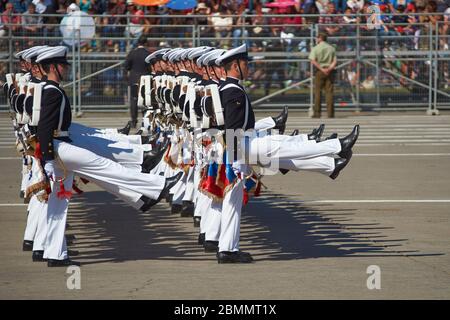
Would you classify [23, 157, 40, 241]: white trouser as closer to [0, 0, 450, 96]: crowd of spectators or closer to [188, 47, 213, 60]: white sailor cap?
[188, 47, 213, 60]: white sailor cap

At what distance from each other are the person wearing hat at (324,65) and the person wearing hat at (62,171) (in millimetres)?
14130

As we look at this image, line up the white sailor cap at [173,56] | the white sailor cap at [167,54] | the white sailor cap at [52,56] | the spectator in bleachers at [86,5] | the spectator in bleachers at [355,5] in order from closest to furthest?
the white sailor cap at [52,56] → the white sailor cap at [173,56] → the white sailor cap at [167,54] → the spectator in bleachers at [355,5] → the spectator in bleachers at [86,5]

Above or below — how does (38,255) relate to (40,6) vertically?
below

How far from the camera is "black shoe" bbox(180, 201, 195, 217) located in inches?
571

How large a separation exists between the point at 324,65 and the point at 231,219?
14210 millimetres

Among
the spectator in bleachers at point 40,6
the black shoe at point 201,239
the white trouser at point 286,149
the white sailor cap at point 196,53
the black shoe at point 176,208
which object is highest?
the spectator in bleachers at point 40,6

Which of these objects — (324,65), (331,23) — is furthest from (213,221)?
(331,23)

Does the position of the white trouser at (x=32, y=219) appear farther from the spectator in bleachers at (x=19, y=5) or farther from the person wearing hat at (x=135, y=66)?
the spectator in bleachers at (x=19, y=5)

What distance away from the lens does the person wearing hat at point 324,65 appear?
24672 mm

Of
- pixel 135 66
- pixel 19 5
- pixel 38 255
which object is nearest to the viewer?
pixel 38 255

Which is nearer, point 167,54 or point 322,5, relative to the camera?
point 167,54

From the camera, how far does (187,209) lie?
14.5 metres

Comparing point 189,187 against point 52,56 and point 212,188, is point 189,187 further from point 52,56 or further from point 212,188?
point 52,56

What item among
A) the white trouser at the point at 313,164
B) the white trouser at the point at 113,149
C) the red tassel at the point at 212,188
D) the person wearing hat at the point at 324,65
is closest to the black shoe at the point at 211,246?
the red tassel at the point at 212,188
